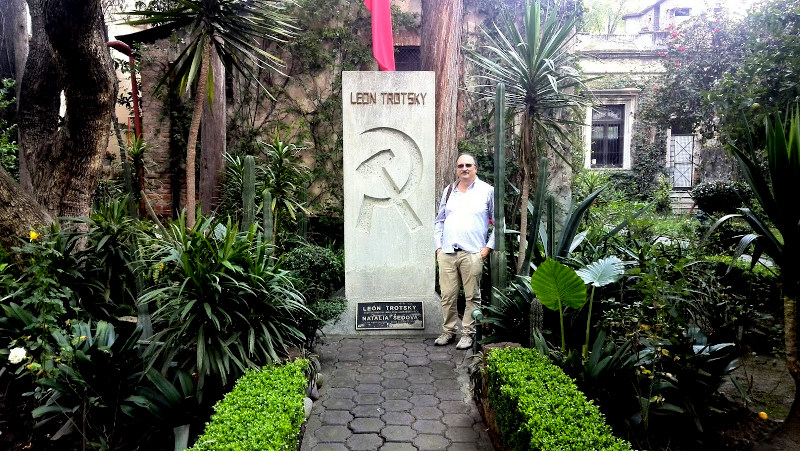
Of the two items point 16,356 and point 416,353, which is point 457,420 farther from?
point 16,356

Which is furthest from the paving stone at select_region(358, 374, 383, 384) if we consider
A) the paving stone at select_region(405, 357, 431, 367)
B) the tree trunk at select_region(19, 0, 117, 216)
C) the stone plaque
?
the tree trunk at select_region(19, 0, 117, 216)

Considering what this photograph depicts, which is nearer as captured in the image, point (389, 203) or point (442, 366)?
point (442, 366)

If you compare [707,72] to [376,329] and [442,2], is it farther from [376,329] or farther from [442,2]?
[376,329]

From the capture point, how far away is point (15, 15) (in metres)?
10.7

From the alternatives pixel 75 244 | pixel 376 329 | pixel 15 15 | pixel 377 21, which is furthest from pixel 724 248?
pixel 15 15

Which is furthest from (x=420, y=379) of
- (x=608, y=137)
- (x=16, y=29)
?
(x=608, y=137)

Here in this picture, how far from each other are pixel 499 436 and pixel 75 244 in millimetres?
3800

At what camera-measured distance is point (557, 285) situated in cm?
354

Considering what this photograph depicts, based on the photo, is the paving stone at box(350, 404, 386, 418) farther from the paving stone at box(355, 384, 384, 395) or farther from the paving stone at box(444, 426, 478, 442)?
the paving stone at box(444, 426, 478, 442)

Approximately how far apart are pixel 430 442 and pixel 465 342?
1.86 m

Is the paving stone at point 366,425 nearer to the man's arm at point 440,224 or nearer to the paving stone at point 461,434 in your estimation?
the paving stone at point 461,434

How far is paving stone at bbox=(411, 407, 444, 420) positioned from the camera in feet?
12.7

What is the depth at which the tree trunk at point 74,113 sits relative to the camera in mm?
4797

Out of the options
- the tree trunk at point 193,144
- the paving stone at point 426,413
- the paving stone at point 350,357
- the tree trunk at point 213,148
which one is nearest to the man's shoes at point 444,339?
the paving stone at point 350,357
